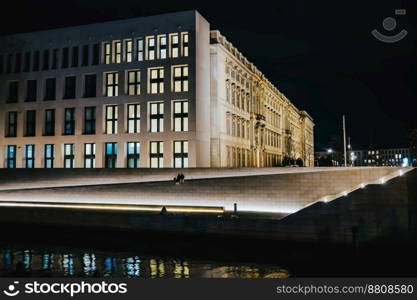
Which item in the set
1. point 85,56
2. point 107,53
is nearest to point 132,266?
point 107,53

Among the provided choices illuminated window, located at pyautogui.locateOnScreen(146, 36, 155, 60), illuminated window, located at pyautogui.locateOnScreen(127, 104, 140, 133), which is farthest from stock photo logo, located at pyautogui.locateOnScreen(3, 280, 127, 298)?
illuminated window, located at pyautogui.locateOnScreen(146, 36, 155, 60)

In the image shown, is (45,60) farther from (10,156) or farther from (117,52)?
(10,156)

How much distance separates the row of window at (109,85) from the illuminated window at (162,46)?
135cm

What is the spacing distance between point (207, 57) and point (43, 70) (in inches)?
751

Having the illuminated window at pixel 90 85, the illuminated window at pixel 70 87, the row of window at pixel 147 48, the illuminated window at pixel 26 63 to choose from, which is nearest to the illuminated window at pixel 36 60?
the illuminated window at pixel 26 63

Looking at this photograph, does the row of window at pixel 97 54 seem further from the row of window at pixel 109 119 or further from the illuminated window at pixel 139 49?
the row of window at pixel 109 119

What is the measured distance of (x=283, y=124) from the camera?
7662 centimetres

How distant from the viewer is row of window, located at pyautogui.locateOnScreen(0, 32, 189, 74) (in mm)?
40728

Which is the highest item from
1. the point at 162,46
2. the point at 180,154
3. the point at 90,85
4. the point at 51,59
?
the point at 51,59

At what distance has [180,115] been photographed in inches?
1580

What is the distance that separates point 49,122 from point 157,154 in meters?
13.9

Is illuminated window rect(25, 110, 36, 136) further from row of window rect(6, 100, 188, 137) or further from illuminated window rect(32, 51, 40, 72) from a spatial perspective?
illuminated window rect(32, 51, 40, 72)

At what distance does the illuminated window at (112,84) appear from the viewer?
42397 mm

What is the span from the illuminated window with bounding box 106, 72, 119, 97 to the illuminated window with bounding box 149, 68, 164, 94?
3.99m
